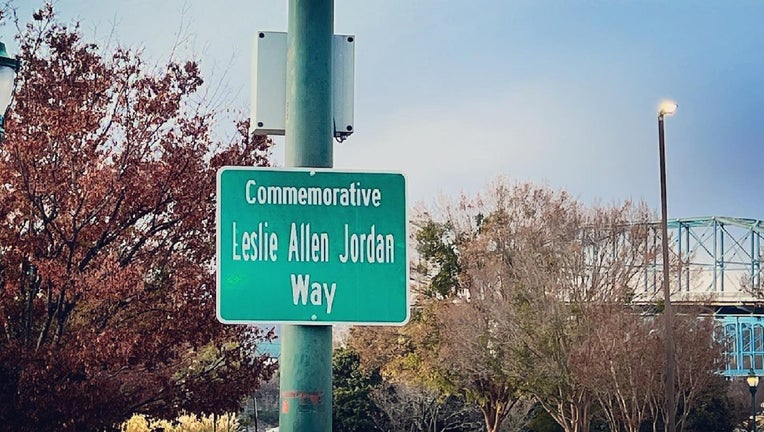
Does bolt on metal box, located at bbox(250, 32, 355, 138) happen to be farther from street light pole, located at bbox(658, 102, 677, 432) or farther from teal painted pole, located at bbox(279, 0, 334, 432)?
street light pole, located at bbox(658, 102, 677, 432)

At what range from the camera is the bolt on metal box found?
338cm

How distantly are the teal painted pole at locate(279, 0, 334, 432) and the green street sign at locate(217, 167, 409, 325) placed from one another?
0.09 meters

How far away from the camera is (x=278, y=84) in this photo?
3393 millimetres

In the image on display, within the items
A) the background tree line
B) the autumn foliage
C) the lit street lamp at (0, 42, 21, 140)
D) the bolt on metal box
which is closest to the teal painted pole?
the bolt on metal box

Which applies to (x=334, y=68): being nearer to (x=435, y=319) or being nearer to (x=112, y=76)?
(x=112, y=76)

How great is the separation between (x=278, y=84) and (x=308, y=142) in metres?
0.26

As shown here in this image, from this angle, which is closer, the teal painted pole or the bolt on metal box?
the teal painted pole

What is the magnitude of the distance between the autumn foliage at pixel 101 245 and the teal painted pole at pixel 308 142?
8621mm

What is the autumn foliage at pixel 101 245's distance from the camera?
1150cm

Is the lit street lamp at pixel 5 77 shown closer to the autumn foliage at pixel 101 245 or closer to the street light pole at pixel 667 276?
the autumn foliage at pixel 101 245

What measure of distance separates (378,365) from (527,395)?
18.9ft

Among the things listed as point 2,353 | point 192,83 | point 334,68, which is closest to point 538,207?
point 192,83

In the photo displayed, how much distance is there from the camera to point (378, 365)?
39.8m

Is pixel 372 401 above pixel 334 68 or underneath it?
underneath
